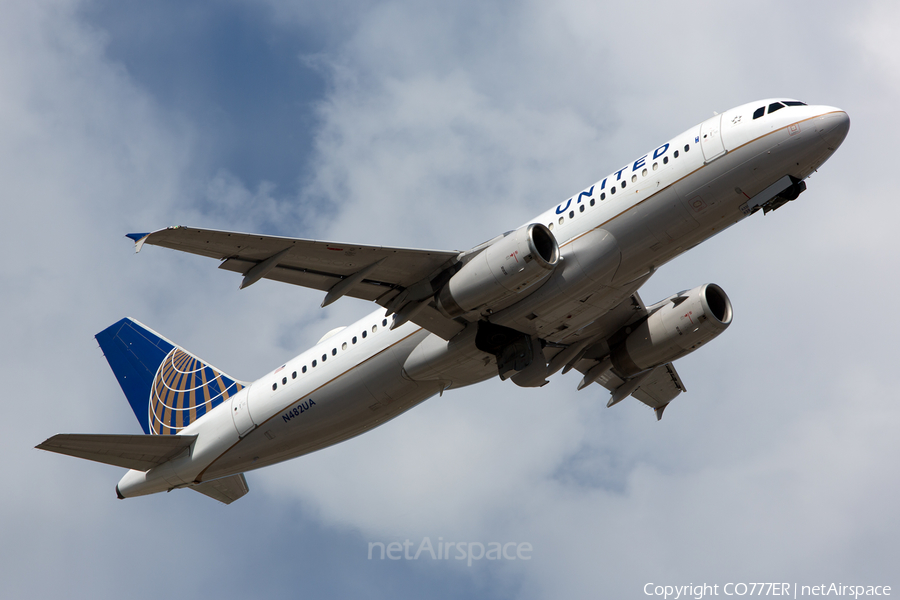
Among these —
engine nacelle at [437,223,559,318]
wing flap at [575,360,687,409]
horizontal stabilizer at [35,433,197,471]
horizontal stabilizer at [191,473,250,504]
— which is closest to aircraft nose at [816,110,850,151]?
engine nacelle at [437,223,559,318]

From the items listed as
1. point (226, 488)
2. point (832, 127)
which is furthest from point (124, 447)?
point (832, 127)

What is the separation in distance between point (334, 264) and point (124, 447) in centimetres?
1040

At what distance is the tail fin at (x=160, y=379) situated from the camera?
3241cm

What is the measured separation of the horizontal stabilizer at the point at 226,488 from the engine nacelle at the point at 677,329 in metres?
14.8

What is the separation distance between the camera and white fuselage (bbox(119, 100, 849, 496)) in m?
23.7

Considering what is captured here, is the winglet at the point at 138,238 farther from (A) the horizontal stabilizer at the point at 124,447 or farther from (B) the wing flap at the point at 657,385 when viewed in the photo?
(B) the wing flap at the point at 657,385

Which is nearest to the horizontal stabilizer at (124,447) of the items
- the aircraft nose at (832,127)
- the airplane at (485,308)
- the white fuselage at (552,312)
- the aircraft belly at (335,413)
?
the airplane at (485,308)

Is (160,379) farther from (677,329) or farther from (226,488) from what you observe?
(677,329)

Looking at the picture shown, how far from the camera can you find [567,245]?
2492 cm

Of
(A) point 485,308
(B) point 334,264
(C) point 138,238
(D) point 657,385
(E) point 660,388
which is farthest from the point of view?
(E) point 660,388

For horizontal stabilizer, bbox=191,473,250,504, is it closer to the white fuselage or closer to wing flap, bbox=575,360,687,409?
the white fuselage

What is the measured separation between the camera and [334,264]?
2488 centimetres

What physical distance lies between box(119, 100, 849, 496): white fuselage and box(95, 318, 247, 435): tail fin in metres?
1.71

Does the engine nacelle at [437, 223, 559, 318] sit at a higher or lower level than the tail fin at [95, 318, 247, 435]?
lower
